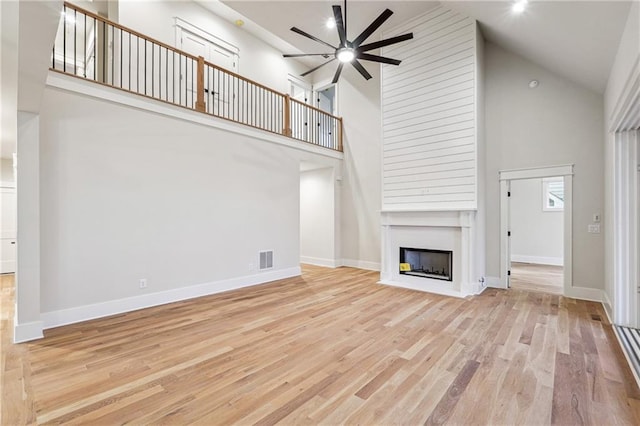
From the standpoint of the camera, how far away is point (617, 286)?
3.51 metres

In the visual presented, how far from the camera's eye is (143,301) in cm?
420

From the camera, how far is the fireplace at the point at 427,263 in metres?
5.40

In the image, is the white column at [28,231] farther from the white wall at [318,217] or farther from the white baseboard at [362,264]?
the white baseboard at [362,264]

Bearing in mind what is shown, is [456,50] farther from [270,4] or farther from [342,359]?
[342,359]

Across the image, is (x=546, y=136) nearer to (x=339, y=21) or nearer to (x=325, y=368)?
(x=339, y=21)

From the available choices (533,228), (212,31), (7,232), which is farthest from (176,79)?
(533,228)

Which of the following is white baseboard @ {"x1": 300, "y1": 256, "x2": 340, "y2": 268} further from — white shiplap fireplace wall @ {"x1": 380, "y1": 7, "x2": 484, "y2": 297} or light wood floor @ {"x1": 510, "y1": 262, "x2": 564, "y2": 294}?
light wood floor @ {"x1": 510, "y1": 262, "x2": 564, "y2": 294}

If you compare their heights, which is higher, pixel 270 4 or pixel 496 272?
pixel 270 4

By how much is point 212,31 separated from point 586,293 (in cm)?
885

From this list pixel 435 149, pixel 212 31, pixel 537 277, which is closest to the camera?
pixel 435 149

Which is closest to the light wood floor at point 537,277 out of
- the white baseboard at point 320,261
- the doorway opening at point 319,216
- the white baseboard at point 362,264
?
the white baseboard at point 362,264

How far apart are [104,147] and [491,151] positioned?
6.27 m

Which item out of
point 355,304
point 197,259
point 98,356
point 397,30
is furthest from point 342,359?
point 397,30

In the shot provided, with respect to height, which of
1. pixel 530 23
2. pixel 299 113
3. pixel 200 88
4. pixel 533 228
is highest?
pixel 299 113
